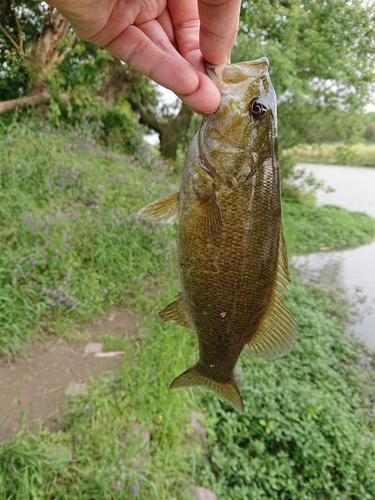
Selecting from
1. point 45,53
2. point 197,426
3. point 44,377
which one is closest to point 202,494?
point 197,426

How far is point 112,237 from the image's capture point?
16.8 feet

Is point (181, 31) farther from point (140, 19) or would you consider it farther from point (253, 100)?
point (253, 100)

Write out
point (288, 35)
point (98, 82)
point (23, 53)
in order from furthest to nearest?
point (288, 35)
point (98, 82)
point (23, 53)

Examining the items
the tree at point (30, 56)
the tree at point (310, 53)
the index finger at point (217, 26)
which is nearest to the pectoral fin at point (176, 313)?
the index finger at point (217, 26)

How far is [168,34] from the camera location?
1.77 metres

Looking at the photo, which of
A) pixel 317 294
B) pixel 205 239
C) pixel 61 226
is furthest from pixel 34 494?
pixel 317 294

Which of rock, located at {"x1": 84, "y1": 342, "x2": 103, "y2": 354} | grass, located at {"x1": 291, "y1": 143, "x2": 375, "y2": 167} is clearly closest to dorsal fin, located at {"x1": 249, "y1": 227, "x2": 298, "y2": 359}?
rock, located at {"x1": 84, "y1": 342, "x2": 103, "y2": 354}

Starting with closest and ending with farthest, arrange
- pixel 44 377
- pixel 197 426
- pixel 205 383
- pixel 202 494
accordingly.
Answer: pixel 205 383 → pixel 202 494 → pixel 44 377 → pixel 197 426

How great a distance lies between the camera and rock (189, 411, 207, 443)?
3.56 metres

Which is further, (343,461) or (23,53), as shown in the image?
(23,53)

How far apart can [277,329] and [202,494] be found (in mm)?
2230

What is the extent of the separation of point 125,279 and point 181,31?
142 inches

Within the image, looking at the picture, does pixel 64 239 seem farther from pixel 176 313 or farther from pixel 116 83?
pixel 116 83

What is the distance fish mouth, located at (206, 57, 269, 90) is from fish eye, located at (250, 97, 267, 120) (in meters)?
0.08
